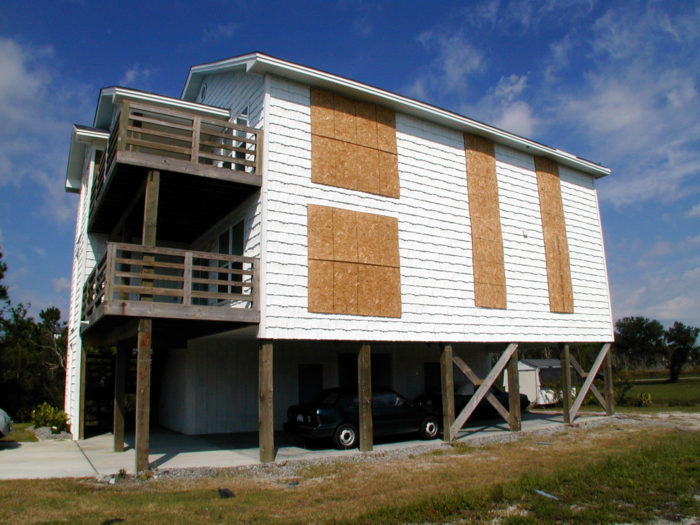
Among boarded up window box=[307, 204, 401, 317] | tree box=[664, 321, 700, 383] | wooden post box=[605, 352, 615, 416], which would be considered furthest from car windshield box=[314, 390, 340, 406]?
tree box=[664, 321, 700, 383]

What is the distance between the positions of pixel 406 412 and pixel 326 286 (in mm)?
4634

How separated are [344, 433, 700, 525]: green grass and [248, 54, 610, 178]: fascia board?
32.8ft

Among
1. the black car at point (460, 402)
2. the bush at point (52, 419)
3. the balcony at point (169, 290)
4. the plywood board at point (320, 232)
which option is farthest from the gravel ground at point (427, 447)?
→ the bush at point (52, 419)

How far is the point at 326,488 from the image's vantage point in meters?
9.71

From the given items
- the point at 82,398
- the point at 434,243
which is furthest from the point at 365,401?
the point at 82,398

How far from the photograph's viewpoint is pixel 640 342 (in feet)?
242

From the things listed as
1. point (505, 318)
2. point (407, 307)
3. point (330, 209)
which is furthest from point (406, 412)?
point (330, 209)

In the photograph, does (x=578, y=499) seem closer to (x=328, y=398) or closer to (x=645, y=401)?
(x=328, y=398)

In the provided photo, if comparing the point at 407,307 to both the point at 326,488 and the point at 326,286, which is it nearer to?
the point at 326,286

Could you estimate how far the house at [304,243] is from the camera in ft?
42.3

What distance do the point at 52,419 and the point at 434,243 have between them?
13.3 meters

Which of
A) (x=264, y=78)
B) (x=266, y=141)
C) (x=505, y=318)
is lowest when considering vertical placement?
(x=505, y=318)

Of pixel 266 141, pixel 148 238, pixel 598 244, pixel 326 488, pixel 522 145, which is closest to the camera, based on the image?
pixel 326 488

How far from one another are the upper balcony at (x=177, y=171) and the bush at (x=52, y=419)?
6290mm
